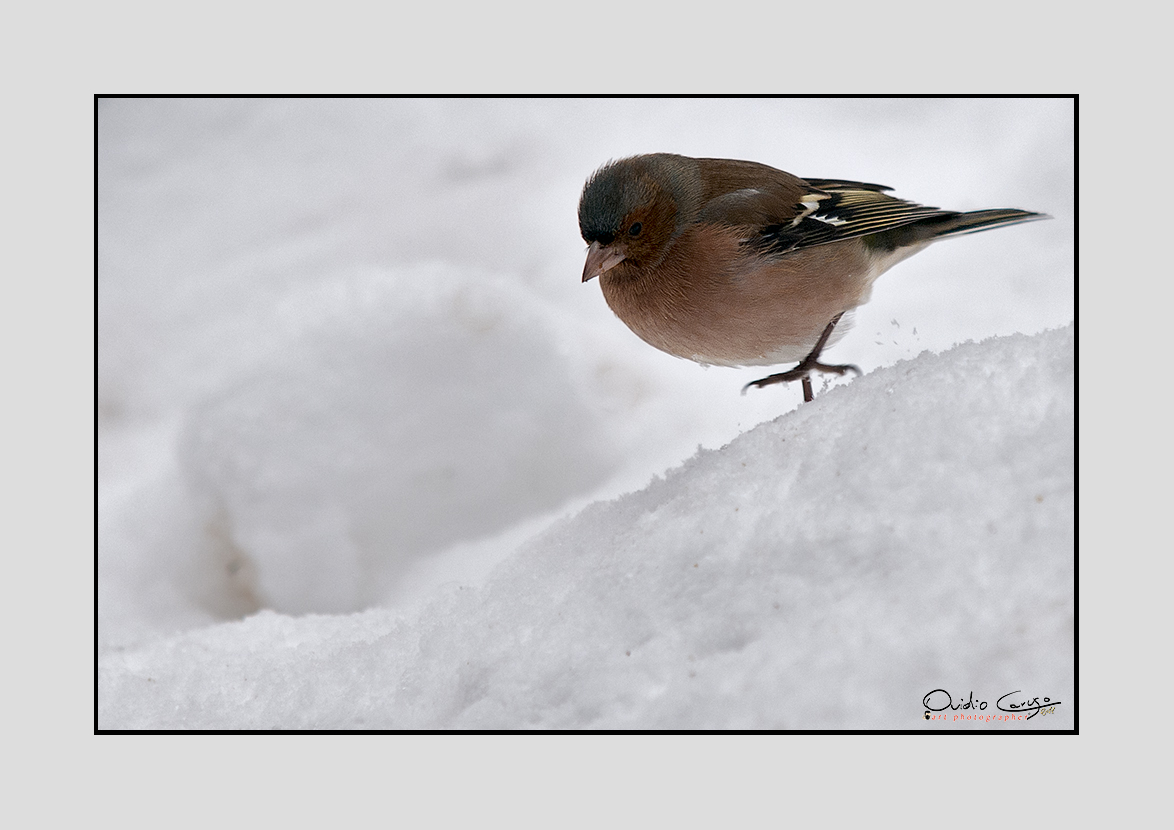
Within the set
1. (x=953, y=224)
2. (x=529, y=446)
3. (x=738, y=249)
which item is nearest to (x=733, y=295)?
(x=738, y=249)

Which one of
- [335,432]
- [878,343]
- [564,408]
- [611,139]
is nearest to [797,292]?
[878,343]

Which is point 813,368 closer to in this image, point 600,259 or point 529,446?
point 600,259

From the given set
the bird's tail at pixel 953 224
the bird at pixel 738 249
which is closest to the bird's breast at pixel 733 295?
the bird at pixel 738 249

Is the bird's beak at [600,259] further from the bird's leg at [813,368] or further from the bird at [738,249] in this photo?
the bird's leg at [813,368]

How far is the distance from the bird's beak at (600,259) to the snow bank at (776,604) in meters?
0.68

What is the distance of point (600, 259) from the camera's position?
273 centimetres

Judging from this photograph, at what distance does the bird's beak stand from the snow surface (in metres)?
0.68

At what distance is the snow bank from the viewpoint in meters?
2.03

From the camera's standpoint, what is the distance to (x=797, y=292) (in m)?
2.76

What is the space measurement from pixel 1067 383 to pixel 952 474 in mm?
485

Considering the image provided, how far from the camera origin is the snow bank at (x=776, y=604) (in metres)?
2.03

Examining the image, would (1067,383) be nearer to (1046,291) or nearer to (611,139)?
(1046,291)

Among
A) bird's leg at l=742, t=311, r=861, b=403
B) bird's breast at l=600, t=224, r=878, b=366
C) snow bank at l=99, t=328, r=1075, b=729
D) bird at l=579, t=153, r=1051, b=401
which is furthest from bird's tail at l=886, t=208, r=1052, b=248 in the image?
snow bank at l=99, t=328, r=1075, b=729

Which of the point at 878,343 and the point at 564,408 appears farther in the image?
the point at 564,408
